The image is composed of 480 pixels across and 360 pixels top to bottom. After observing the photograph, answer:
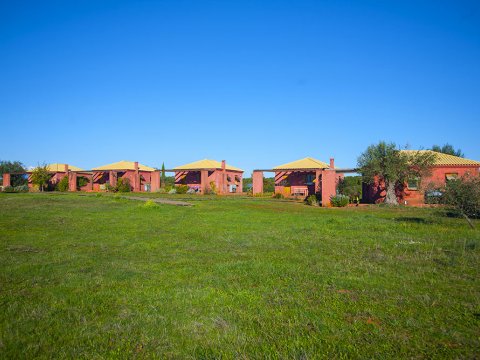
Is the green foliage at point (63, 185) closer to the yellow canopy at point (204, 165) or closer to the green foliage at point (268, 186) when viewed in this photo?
the yellow canopy at point (204, 165)

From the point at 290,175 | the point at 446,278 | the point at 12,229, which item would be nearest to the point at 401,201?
the point at 290,175

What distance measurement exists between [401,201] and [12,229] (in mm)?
31788

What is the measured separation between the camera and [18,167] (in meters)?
63.7

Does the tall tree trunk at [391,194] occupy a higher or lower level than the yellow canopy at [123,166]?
lower

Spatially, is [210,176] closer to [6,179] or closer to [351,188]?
[351,188]

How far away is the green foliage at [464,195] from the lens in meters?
12.5

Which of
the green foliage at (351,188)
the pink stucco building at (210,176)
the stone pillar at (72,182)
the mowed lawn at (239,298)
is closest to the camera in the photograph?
the mowed lawn at (239,298)

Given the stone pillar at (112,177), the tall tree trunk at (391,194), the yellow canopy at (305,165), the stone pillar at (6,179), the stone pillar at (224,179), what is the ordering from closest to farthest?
the tall tree trunk at (391,194), the yellow canopy at (305,165), the stone pillar at (224,179), the stone pillar at (112,177), the stone pillar at (6,179)

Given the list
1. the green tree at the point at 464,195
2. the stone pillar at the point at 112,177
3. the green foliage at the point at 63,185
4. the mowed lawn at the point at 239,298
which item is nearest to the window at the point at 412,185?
the green tree at the point at 464,195

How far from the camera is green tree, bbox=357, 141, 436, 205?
3014cm

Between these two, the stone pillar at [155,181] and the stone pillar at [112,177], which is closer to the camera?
the stone pillar at [155,181]

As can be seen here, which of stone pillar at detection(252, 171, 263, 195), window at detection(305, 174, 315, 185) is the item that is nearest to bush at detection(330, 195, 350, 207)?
window at detection(305, 174, 315, 185)

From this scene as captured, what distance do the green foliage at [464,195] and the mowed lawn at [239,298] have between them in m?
2.91

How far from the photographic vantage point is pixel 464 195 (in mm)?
12727
